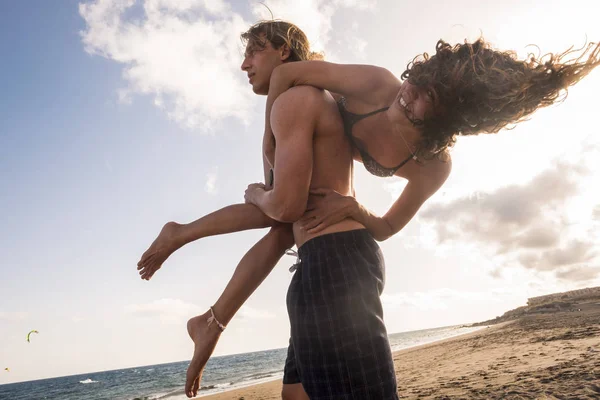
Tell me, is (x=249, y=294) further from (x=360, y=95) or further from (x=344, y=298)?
(x=360, y=95)

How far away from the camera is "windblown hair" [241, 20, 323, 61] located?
189 centimetres

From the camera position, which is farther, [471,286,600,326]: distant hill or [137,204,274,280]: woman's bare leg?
[471,286,600,326]: distant hill

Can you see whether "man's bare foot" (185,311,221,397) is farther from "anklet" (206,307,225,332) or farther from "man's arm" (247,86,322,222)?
"man's arm" (247,86,322,222)

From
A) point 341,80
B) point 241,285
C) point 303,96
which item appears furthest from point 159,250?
point 341,80

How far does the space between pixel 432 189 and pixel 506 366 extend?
580 cm

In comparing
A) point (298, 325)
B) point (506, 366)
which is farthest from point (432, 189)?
point (506, 366)

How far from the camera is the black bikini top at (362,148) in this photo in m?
1.62

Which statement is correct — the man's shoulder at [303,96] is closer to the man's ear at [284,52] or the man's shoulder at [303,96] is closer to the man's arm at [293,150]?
the man's arm at [293,150]

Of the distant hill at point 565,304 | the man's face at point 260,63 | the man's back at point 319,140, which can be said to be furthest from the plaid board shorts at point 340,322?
the distant hill at point 565,304

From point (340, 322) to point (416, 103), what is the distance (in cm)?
79

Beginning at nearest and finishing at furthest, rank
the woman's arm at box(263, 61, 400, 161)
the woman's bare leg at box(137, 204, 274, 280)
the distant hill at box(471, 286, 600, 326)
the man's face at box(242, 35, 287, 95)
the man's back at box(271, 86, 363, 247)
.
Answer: the man's back at box(271, 86, 363, 247) → the woman's arm at box(263, 61, 400, 161) → the woman's bare leg at box(137, 204, 274, 280) → the man's face at box(242, 35, 287, 95) → the distant hill at box(471, 286, 600, 326)

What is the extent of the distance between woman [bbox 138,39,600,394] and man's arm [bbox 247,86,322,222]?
0.10m

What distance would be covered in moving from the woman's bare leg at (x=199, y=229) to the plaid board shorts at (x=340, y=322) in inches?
10.2

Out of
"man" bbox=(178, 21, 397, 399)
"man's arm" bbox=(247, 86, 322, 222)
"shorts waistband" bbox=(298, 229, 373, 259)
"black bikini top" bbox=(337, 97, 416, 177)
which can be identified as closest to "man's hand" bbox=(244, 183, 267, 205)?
"man" bbox=(178, 21, 397, 399)
